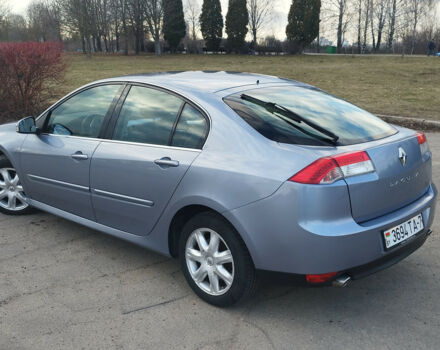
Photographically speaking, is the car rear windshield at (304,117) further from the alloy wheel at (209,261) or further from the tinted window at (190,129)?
the alloy wheel at (209,261)

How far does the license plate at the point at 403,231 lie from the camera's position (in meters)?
2.81

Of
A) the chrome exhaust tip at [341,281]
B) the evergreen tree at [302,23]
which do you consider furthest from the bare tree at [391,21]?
the chrome exhaust tip at [341,281]

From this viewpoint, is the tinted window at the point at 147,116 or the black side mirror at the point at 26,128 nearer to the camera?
the tinted window at the point at 147,116

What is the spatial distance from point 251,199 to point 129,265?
1.54 metres

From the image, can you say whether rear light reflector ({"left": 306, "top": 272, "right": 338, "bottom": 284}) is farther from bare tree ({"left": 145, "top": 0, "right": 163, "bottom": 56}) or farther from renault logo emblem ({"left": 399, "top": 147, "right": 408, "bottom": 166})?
bare tree ({"left": 145, "top": 0, "right": 163, "bottom": 56})

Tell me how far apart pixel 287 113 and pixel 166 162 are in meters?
0.88

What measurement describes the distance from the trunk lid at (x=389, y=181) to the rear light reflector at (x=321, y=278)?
353 millimetres

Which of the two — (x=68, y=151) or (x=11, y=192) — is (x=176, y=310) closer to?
(x=68, y=151)

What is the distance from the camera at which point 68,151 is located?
13.0 feet

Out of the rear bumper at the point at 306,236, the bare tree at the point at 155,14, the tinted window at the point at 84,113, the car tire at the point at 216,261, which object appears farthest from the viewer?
the bare tree at the point at 155,14

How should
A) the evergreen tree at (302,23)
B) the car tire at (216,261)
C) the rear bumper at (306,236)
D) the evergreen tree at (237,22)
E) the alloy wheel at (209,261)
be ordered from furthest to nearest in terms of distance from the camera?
the evergreen tree at (237,22), the evergreen tree at (302,23), the alloy wheel at (209,261), the car tire at (216,261), the rear bumper at (306,236)

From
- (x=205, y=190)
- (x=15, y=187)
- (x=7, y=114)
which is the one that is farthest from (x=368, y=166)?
(x=7, y=114)

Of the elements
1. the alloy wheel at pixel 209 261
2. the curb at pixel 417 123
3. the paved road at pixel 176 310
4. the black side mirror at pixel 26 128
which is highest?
the black side mirror at pixel 26 128

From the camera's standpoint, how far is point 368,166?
2.74 m
